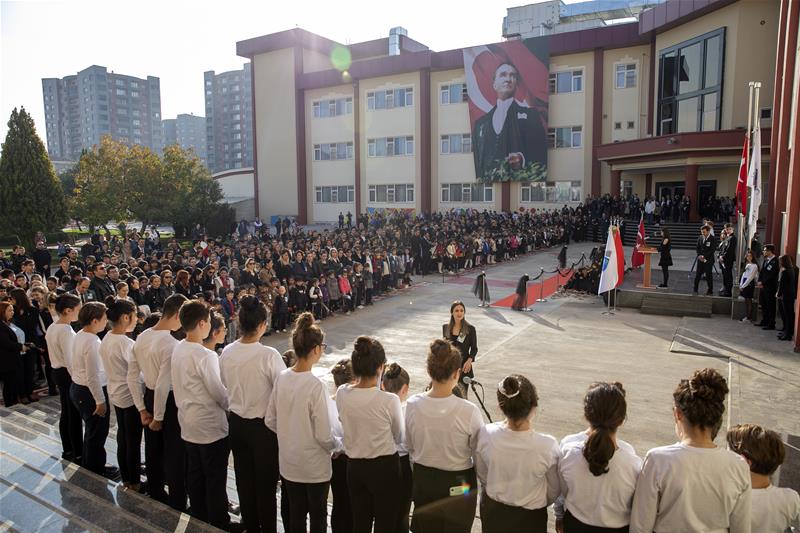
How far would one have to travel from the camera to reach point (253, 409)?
416cm

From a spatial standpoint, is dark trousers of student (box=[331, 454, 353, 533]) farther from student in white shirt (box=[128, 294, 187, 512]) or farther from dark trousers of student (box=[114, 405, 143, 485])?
dark trousers of student (box=[114, 405, 143, 485])

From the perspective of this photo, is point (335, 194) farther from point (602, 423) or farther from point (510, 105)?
point (602, 423)

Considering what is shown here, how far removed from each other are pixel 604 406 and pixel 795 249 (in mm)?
13006

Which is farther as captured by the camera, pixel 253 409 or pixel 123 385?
pixel 123 385

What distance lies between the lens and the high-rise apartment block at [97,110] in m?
138

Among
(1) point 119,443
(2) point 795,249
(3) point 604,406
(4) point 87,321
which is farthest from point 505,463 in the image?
(2) point 795,249

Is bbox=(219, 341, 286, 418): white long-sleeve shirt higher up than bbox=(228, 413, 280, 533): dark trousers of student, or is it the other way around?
bbox=(219, 341, 286, 418): white long-sleeve shirt

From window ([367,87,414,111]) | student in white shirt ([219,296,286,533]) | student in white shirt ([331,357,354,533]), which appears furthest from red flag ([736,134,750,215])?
window ([367,87,414,111])

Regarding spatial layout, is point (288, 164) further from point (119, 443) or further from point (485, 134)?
point (119, 443)

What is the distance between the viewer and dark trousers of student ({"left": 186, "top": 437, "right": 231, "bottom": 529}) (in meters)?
4.47

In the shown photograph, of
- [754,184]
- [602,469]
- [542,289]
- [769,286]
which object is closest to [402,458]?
[602,469]

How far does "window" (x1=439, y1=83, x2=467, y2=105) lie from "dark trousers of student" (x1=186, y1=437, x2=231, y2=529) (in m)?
37.3

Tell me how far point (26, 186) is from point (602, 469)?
3799 centimetres

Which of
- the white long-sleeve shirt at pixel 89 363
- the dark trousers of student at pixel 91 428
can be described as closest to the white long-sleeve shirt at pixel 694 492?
the white long-sleeve shirt at pixel 89 363
